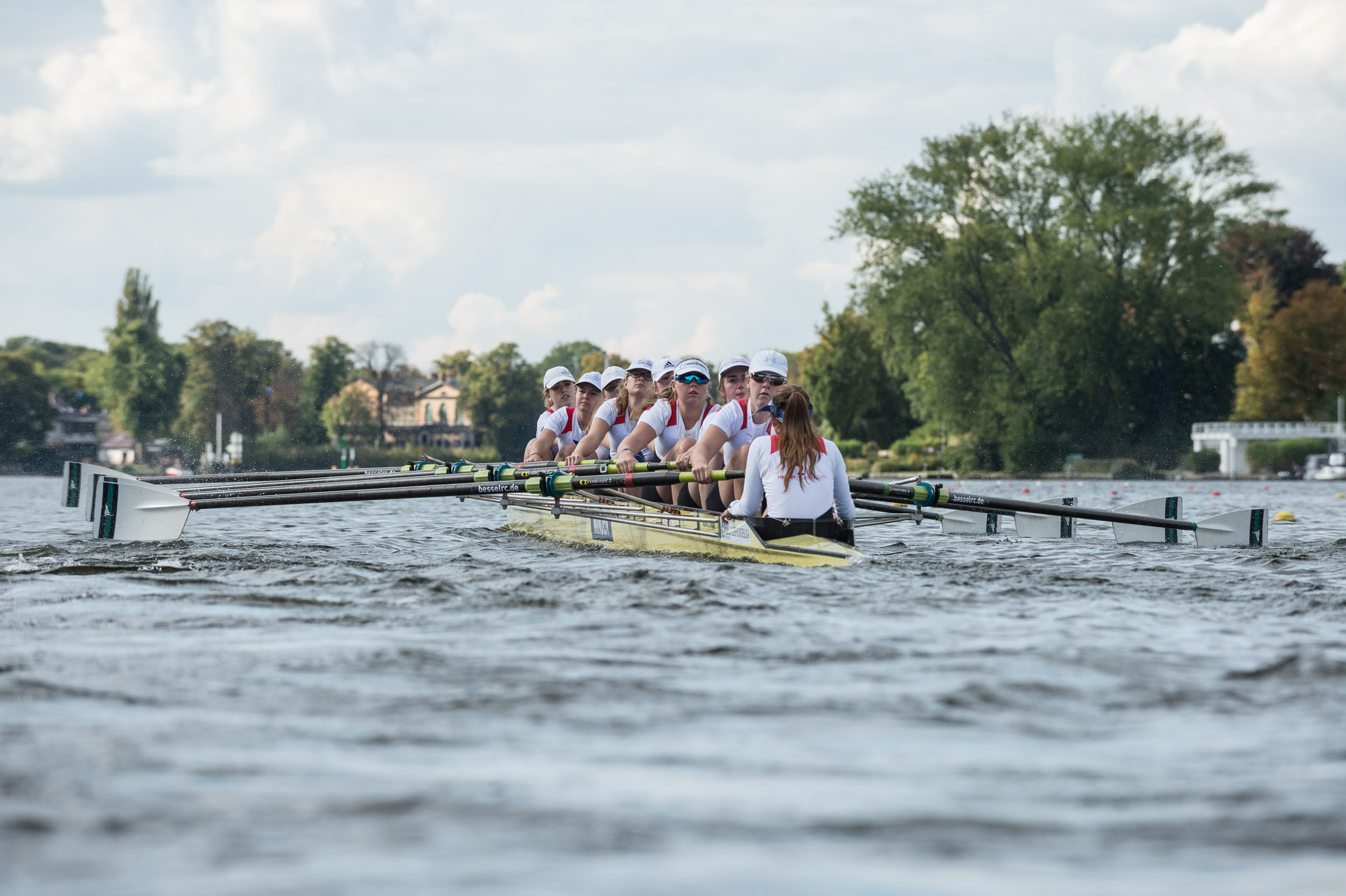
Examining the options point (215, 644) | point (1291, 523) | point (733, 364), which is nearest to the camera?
point (215, 644)

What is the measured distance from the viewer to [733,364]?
10.5 meters

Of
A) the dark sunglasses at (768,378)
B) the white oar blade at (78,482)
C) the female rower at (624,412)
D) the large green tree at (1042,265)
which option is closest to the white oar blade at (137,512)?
the white oar blade at (78,482)

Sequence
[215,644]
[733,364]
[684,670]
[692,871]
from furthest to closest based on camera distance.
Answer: [733,364], [215,644], [684,670], [692,871]

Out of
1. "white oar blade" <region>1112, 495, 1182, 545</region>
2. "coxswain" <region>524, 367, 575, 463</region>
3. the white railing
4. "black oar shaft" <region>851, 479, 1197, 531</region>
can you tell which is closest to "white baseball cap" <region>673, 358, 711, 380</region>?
"black oar shaft" <region>851, 479, 1197, 531</region>

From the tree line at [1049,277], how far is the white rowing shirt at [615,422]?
3571 cm

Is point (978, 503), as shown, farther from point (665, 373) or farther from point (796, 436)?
point (665, 373)

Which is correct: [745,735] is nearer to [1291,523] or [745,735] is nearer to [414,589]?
[414,589]

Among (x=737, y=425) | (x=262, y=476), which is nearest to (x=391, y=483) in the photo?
Answer: (x=737, y=425)

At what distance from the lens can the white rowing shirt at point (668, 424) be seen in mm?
11602

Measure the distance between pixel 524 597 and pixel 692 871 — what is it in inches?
199

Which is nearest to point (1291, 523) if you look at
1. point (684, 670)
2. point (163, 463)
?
point (684, 670)

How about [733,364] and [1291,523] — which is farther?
[1291,523]

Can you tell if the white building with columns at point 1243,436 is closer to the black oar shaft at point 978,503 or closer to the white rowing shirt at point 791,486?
the black oar shaft at point 978,503

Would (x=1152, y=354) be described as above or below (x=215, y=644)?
above
